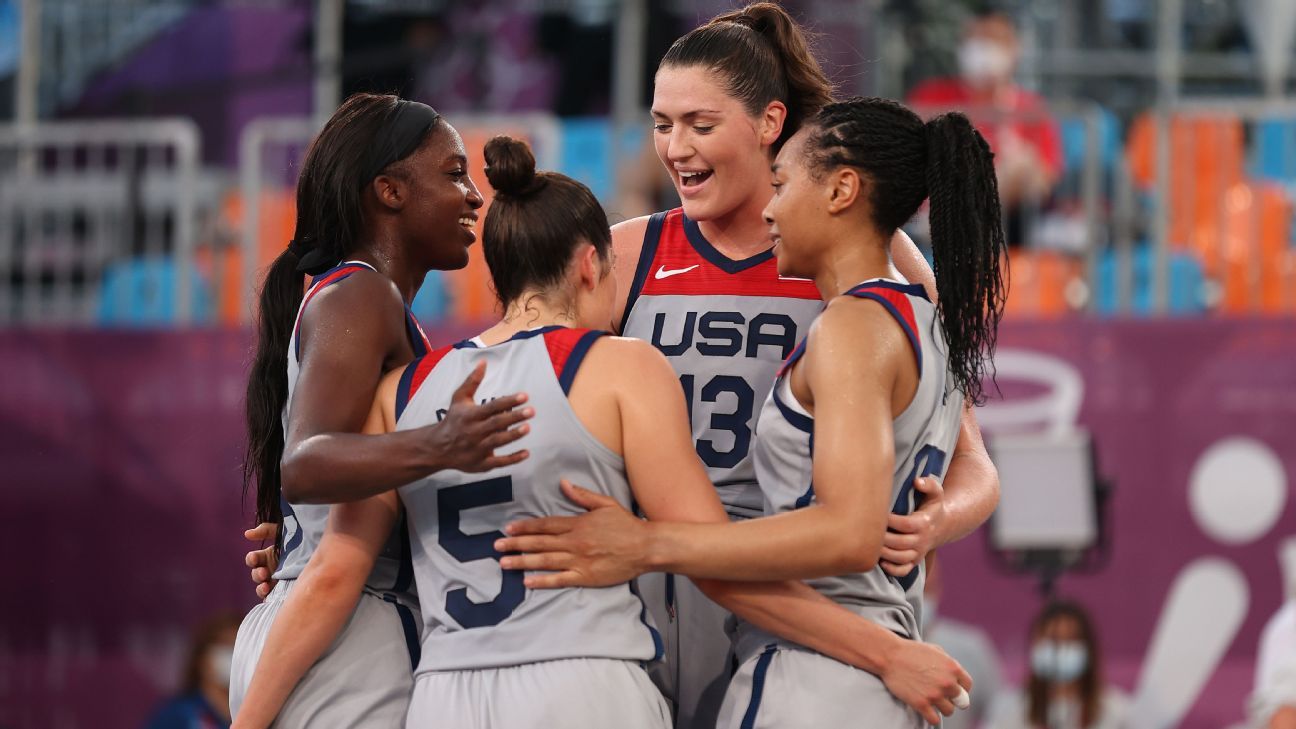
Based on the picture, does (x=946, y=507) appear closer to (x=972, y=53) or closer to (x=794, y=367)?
(x=794, y=367)

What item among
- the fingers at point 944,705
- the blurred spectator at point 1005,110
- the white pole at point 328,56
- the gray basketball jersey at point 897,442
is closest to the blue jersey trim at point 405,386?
the gray basketball jersey at point 897,442

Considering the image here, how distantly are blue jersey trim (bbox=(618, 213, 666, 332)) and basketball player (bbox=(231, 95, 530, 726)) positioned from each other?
0.40m

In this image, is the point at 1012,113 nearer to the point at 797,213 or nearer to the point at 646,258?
the point at 646,258

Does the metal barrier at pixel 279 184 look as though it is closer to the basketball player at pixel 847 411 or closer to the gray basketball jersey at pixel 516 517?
the basketball player at pixel 847 411

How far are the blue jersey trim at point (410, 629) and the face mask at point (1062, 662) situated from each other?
457 centimetres

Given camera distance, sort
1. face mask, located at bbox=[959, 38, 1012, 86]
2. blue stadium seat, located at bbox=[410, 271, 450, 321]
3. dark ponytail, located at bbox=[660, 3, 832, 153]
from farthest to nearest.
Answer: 1. face mask, located at bbox=[959, 38, 1012, 86]
2. blue stadium seat, located at bbox=[410, 271, 450, 321]
3. dark ponytail, located at bbox=[660, 3, 832, 153]

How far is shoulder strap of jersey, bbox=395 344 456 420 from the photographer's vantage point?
2.99 metres

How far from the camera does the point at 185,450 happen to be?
800cm

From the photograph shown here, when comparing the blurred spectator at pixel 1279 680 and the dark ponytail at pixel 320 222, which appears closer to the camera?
the dark ponytail at pixel 320 222

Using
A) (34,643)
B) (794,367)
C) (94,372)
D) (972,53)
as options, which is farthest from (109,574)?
(794,367)

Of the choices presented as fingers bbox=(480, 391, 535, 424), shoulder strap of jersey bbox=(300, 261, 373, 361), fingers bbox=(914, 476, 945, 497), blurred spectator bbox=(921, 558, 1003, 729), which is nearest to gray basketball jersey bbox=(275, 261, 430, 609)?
shoulder strap of jersey bbox=(300, 261, 373, 361)

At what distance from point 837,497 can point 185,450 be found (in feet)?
18.8

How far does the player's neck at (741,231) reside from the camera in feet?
12.0

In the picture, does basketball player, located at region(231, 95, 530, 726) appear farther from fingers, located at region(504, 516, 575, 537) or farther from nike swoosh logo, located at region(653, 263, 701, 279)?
nike swoosh logo, located at region(653, 263, 701, 279)
